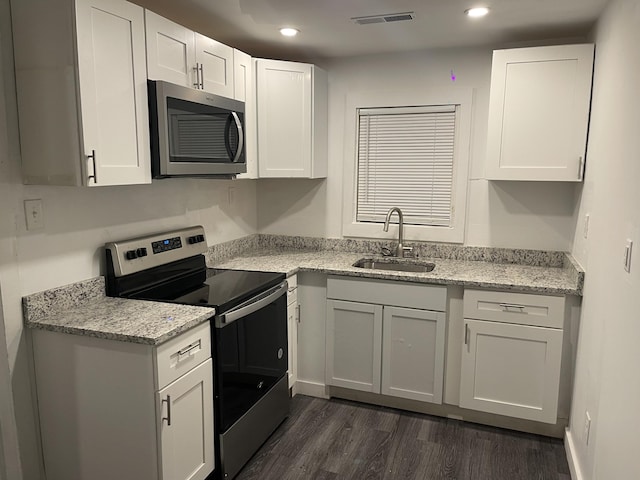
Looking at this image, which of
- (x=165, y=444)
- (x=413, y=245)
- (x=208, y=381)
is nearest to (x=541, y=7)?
(x=413, y=245)

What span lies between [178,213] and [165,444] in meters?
1.33

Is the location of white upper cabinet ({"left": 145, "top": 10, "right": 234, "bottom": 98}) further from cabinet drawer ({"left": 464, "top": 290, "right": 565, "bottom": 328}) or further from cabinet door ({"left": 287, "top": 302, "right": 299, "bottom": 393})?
cabinet drawer ({"left": 464, "top": 290, "right": 565, "bottom": 328})

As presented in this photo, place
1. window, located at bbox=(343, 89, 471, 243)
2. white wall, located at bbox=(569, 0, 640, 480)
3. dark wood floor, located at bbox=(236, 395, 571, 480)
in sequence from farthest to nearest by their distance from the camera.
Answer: window, located at bbox=(343, 89, 471, 243)
dark wood floor, located at bbox=(236, 395, 571, 480)
white wall, located at bbox=(569, 0, 640, 480)

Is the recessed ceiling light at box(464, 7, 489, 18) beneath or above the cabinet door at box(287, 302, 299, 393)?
above

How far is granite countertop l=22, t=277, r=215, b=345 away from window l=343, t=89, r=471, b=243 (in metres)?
1.67

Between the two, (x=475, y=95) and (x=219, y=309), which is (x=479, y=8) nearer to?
(x=475, y=95)

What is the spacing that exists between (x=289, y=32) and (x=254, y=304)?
1544mm

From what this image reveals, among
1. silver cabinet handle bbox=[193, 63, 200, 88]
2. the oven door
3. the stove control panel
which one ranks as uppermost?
silver cabinet handle bbox=[193, 63, 200, 88]

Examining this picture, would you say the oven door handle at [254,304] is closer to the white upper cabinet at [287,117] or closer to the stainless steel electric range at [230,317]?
the stainless steel electric range at [230,317]

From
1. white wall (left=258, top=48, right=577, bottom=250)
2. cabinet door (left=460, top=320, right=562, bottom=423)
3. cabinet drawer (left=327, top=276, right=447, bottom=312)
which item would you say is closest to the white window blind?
white wall (left=258, top=48, right=577, bottom=250)

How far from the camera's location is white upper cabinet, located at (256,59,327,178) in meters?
3.02

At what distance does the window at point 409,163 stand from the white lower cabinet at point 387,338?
0.61m

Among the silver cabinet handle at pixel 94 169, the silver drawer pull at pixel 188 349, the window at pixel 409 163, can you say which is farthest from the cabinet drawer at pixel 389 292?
the silver cabinet handle at pixel 94 169

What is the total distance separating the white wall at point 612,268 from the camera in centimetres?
149
